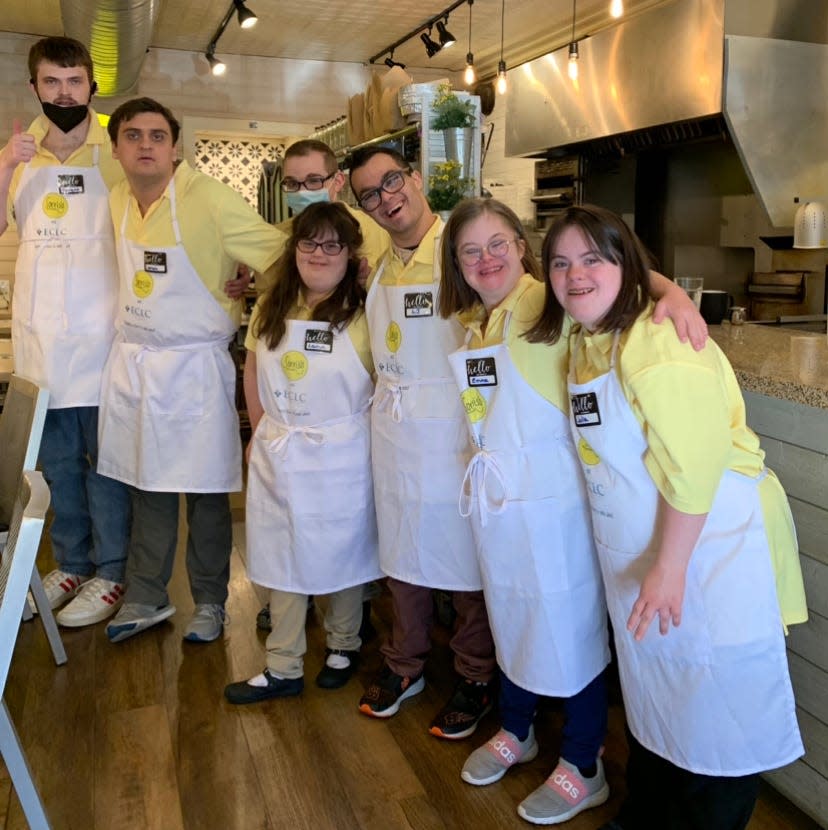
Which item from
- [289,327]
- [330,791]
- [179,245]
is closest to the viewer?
[330,791]

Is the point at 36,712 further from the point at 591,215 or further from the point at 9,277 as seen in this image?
the point at 9,277

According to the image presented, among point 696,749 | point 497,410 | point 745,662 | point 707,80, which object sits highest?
point 707,80

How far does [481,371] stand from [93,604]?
72.0 inches

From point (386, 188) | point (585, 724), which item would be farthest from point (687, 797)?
point (386, 188)

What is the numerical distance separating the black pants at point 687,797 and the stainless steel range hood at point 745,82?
2999mm

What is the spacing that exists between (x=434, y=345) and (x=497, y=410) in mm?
323

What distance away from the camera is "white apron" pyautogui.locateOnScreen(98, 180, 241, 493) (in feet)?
8.13

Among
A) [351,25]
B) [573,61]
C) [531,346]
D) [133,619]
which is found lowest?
[133,619]

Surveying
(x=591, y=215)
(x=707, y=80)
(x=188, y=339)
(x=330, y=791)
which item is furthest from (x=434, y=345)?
(x=707, y=80)

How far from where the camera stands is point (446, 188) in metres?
3.16

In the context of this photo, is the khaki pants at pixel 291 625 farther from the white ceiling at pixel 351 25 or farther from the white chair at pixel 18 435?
A: the white ceiling at pixel 351 25

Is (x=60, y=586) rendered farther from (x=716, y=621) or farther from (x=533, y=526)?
(x=716, y=621)

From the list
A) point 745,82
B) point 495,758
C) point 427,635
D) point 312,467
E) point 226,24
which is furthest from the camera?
point 226,24

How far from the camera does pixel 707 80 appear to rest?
12.5 feet
